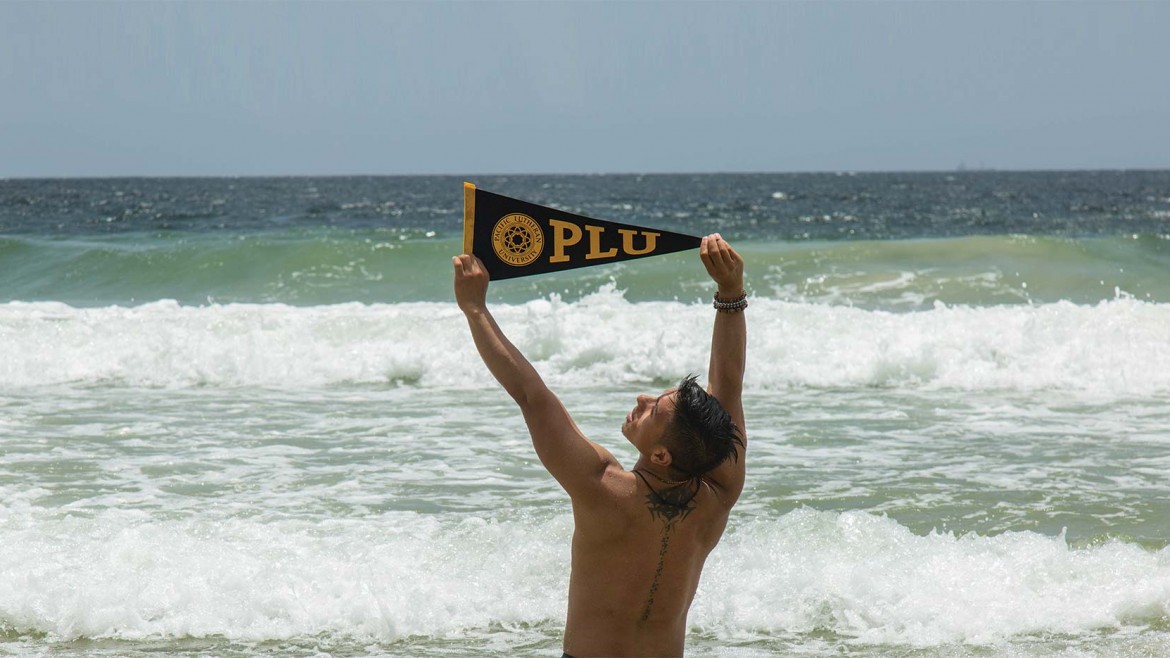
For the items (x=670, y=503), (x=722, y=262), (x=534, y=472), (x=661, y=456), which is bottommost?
(x=534, y=472)

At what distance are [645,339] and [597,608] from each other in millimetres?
10641

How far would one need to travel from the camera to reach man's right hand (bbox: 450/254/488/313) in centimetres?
295

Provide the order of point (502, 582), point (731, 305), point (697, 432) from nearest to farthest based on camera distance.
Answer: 1. point (697, 432)
2. point (731, 305)
3. point (502, 582)

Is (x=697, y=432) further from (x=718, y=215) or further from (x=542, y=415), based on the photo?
(x=718, y=215)

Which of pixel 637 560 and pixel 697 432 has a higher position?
pixel 697 432

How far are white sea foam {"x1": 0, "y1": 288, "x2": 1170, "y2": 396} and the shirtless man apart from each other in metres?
9.04

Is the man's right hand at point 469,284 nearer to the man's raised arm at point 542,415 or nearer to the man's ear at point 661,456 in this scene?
the man's raised arm at point 542,415

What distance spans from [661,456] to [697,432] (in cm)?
11

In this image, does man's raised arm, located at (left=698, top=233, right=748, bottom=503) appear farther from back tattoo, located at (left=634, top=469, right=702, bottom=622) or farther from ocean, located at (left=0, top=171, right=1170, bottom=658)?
ocean, located at (left=0, top=171, right=1170, bottom=658)

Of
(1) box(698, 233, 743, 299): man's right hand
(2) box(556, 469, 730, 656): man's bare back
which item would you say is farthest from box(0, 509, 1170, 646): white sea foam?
(1) box(698, 233, 743, 299): man's right hand

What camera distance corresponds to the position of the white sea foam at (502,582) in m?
5.43

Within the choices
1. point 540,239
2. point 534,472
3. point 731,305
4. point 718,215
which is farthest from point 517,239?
point 718,215

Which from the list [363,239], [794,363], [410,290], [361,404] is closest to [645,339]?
[794,363]

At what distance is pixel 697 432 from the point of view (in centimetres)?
286
